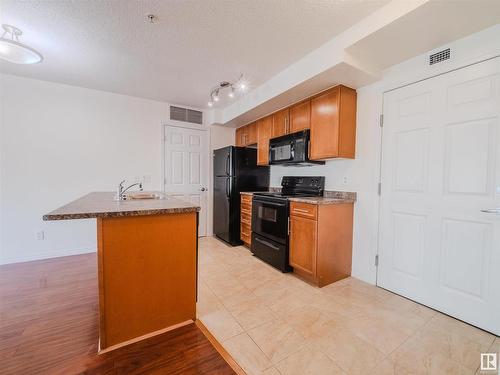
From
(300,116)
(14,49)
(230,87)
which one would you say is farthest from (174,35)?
(300,116)

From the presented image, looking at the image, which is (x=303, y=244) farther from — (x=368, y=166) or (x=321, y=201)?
(x=368, y=166)

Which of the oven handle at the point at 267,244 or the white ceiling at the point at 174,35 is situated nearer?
the white ceiling at the point at 174,35

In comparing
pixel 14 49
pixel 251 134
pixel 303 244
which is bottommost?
pixel 303 244

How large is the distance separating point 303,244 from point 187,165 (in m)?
2.69

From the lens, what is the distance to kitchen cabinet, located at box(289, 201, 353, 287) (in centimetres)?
237

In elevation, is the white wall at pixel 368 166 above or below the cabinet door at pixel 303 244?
above

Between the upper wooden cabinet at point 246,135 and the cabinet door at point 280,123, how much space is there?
60 cm

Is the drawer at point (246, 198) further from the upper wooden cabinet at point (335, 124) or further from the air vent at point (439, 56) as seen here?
the air vent at point (439, 56)

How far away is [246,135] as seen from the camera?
4211 mm

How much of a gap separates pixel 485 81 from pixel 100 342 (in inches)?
134

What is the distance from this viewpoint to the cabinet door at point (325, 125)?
8.09 ft

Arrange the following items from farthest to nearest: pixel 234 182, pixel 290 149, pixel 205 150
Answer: pixel 205 150
pixel 234 182
pixel 290 149

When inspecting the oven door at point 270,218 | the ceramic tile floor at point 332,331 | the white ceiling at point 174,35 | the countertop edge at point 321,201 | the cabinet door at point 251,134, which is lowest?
the ceramic tile floor at point 332,331

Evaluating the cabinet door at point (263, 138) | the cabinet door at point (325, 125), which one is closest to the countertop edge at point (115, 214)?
the cabinet door at point (325, 125)
